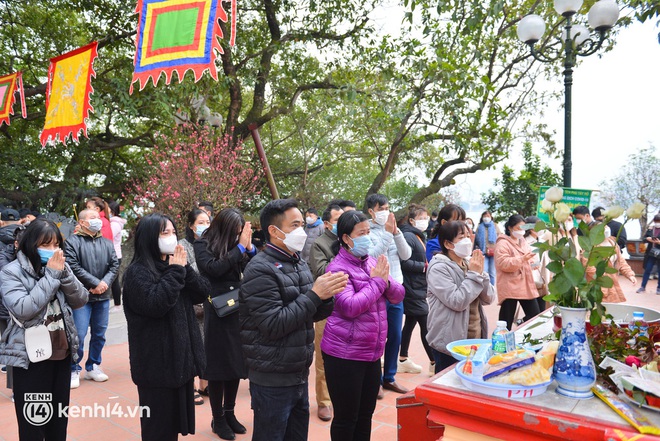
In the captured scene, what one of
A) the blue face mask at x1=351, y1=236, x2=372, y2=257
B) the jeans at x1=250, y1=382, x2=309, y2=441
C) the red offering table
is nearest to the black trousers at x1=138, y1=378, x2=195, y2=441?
the jeans at x1=250, y1=382, x2=309, y2=441

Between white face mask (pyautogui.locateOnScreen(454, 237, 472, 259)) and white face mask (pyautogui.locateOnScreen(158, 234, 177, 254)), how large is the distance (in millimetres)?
1935

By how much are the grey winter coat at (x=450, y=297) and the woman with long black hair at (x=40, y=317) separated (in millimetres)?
2433

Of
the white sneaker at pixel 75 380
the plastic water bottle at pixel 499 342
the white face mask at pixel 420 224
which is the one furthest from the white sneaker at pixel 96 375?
the plastic water bottle at pixel 499 342

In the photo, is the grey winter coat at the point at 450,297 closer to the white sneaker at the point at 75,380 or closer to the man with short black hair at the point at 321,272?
the man with short black hair at the point at 321,272

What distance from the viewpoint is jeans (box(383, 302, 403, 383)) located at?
14.2 ft

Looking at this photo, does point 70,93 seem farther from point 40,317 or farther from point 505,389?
point 505,389

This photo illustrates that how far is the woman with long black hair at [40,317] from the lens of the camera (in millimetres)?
2789

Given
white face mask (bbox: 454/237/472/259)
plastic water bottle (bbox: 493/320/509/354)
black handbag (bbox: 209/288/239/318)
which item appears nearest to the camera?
plastic water bottle (bbox: 493/320/509/354)

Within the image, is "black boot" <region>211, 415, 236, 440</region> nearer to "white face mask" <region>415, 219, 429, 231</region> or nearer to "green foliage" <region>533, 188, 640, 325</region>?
"green foliage" <region>533, 188, 640, 325</region>

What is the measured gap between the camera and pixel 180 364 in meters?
2.63

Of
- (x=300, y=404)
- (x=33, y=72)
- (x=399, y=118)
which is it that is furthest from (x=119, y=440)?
(x=33, y=72)

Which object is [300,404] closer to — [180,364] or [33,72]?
[180,364]

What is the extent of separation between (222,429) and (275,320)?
5.57ft

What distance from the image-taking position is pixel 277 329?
228cm
